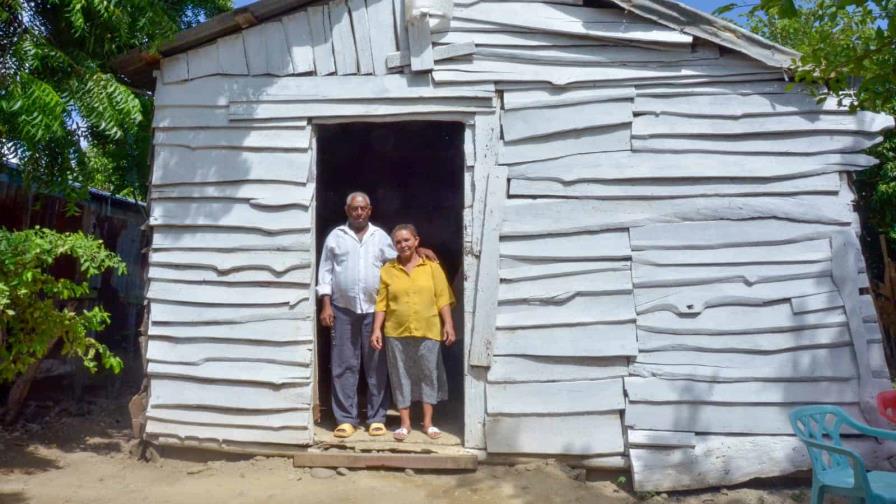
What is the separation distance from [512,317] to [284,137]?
211 centimetres

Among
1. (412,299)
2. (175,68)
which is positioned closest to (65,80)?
(175,68)

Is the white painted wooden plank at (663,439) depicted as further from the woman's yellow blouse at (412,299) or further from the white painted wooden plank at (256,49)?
the white painted wooden plank at (256,49)

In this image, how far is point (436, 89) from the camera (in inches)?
232

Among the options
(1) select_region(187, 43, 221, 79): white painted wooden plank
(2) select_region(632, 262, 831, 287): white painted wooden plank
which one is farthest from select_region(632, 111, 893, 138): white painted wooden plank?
(1) select_region(187, 43, 221, 79): white painted wooden plank

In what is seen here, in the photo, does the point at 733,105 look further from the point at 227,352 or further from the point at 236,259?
the point at 227,352

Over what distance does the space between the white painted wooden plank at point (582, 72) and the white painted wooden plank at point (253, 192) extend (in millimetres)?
1285

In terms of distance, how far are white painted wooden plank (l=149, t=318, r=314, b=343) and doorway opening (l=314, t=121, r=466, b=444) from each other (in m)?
2.43

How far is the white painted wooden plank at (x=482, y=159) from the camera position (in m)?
5.83

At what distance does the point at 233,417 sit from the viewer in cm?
600

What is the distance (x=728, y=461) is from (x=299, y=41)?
4230mm

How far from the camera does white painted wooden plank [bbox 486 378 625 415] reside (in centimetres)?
568

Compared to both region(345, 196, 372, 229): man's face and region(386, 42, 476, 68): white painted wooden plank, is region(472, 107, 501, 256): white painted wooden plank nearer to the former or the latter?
region(386, 42, 476, 68): white painted wooden plank

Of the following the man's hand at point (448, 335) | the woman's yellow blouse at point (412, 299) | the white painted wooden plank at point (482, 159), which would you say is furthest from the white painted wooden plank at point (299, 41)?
the man's hand at point (448, 335)

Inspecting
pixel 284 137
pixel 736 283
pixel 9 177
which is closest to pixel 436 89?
pixel 284 137
